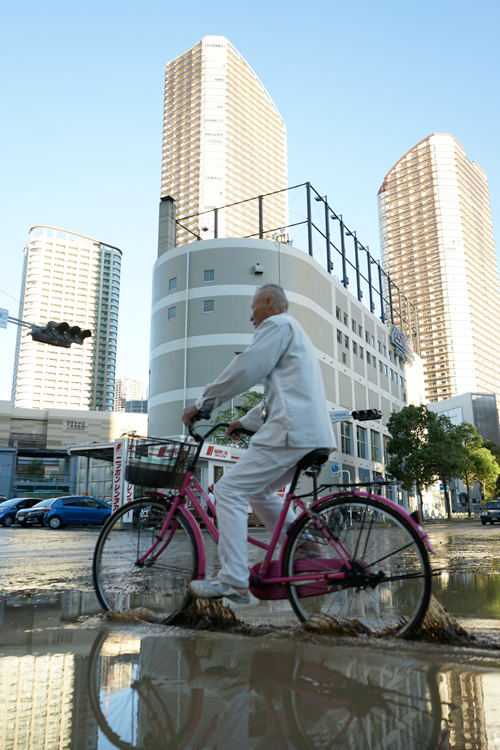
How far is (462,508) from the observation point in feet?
307

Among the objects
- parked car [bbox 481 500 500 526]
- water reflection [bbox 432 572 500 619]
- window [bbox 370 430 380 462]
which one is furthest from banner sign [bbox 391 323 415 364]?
water reflection [bbox 432 572 500 619]

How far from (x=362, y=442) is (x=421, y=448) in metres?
4.54

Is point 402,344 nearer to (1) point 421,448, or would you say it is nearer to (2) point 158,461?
(1) point 421,448

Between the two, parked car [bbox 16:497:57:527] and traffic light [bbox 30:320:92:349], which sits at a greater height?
traffic light [bbox 30:320:92:349]

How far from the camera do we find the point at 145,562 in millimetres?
3238

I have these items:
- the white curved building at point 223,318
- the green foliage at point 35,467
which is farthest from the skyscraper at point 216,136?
the white curved building at point 223,318

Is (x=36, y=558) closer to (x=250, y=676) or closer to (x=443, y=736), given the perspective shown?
(x=250, y=676)

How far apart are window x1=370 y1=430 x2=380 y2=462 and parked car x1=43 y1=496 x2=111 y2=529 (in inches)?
1084

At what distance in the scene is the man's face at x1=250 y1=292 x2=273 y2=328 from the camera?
10.0 ft

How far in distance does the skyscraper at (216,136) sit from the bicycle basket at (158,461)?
386 feet

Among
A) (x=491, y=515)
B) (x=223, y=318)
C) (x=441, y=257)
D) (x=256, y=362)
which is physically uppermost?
(x=441, y=257)

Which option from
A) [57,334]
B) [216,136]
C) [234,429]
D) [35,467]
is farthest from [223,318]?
[216,136]

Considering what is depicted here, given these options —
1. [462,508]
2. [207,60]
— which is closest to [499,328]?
[462,508]

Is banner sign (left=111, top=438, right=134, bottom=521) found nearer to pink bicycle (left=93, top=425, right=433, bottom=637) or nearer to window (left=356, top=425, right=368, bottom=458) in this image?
pink bicycle (left=93, top=425, right=433, bottom=637)
